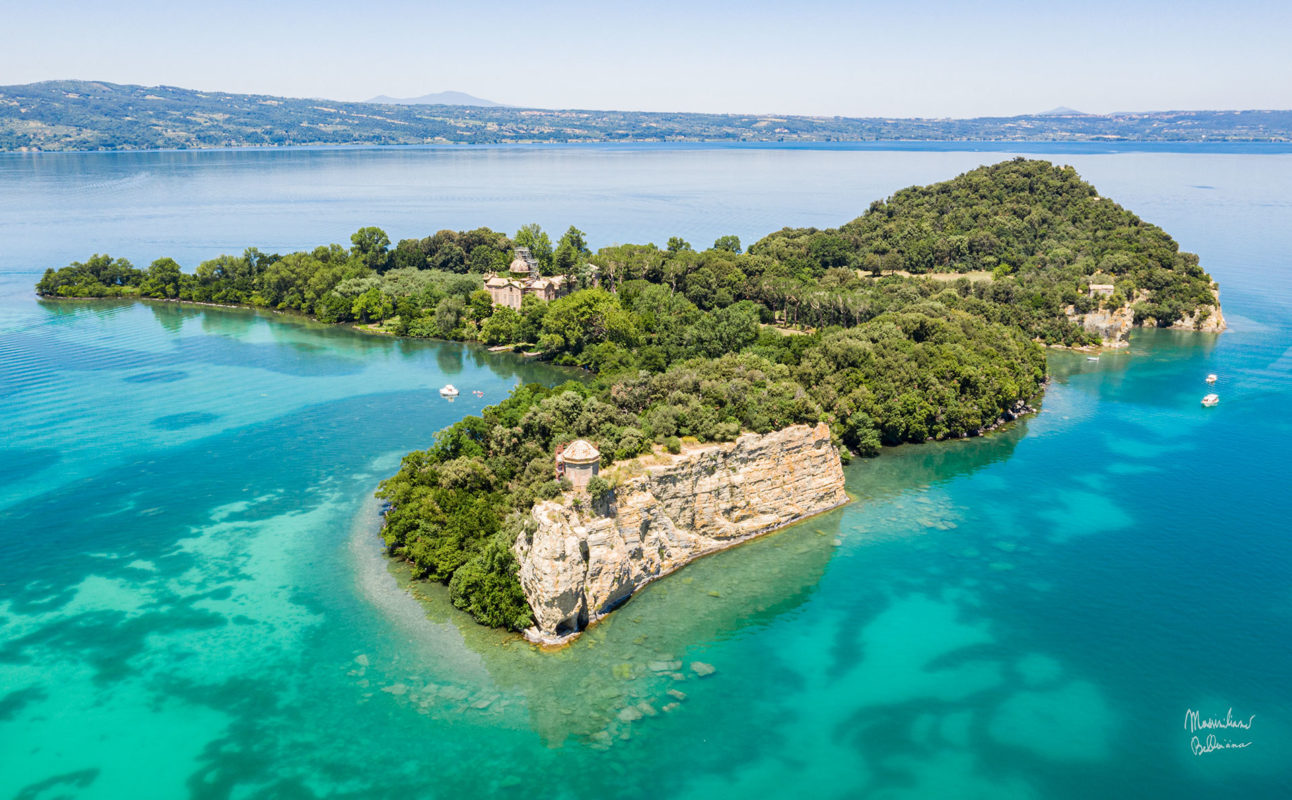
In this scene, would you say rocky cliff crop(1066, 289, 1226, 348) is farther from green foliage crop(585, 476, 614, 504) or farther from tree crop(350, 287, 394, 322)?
tree crop(350, 287, 394, 322)

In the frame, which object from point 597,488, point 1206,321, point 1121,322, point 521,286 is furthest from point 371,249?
point 1206,321

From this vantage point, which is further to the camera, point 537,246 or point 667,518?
point 537,246

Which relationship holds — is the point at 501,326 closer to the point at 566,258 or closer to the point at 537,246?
the point at 566,258

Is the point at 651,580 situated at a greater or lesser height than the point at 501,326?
lesser

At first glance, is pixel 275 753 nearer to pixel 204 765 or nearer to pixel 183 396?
pixel 204 765

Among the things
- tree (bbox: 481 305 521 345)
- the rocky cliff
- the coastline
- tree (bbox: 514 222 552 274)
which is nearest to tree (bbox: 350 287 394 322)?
tree (bbox: 481 305 521 345)

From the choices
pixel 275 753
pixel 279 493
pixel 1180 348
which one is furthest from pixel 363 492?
pixel 1180 348
